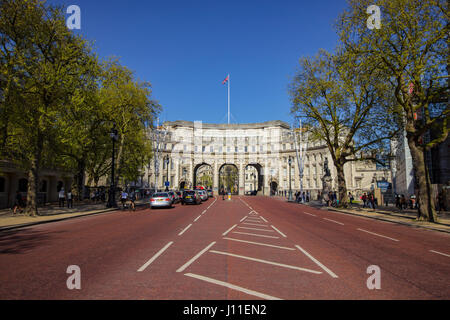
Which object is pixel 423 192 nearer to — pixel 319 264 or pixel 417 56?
pixel 417 56

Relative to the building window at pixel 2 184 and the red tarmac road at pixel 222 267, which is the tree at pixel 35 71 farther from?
the red tarmac road at pixel 222 267

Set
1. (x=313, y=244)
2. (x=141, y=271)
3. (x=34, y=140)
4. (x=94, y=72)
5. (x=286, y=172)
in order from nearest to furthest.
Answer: (x=141, y=271) → (x=313, y=244) → (x=34, y=140) → (x=94, y=72) → (x=286, y=172)

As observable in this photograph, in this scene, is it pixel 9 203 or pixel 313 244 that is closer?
pixel 313 244

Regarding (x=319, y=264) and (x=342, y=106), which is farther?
(x=342, y=106)

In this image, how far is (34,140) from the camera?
2019 cm

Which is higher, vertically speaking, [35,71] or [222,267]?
[35,71]

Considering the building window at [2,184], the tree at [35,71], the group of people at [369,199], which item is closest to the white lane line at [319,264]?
the tree at [35,71]

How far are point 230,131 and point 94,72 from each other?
6894 centimetres

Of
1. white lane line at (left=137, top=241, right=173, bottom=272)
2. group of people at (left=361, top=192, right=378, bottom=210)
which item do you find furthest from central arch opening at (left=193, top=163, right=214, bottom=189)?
white lane line at (left=137, top=241, right=173, bottom=272)

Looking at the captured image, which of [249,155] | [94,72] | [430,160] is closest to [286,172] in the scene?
[249,155]

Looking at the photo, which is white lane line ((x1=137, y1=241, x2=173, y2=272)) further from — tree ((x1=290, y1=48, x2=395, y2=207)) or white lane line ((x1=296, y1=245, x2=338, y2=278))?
tree ((x1=290, y1=48, x2=395, y2=207))

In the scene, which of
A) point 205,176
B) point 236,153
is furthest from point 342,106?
point 205,176

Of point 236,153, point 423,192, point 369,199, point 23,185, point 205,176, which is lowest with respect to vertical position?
point 369,199
